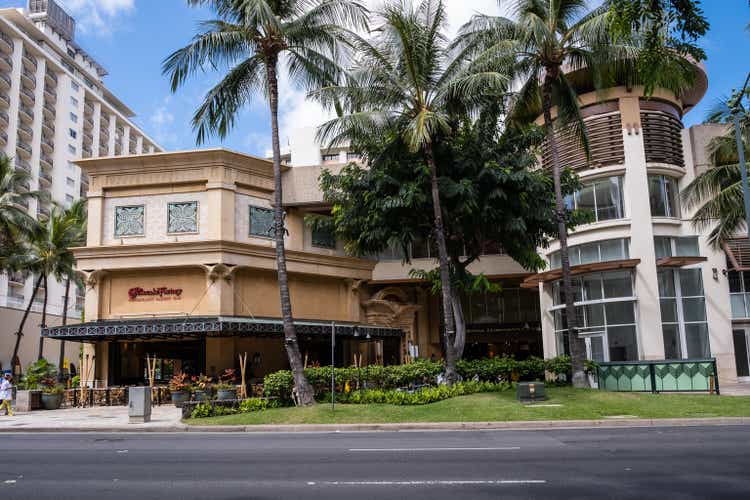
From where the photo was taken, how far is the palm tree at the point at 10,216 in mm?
36844

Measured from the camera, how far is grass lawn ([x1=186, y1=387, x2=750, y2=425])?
1705 cm

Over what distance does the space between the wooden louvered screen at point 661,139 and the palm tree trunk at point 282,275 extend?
16.8 m

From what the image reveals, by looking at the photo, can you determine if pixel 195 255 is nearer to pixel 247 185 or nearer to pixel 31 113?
pixel 247 185

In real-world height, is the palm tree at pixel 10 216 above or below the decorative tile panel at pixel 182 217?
above

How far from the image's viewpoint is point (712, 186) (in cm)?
2458

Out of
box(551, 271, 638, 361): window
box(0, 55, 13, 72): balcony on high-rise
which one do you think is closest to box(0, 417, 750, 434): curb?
box(551, 271, 638, 361): window

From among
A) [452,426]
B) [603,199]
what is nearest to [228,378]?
[452,426]

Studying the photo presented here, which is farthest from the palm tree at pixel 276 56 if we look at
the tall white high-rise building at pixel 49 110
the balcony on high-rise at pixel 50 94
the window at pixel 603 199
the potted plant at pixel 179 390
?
the balcony on high-rise at pixel 50 94

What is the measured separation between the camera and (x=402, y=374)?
860 inches

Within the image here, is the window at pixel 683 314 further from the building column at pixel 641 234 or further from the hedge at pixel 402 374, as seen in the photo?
the hedge at pixel 402 374

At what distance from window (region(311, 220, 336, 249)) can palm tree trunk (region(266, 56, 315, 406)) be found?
494 inches

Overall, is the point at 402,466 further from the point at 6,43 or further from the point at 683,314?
Answer: the point at 6,43

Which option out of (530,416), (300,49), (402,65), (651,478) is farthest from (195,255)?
(651,478)

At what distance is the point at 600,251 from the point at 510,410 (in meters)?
13.4
